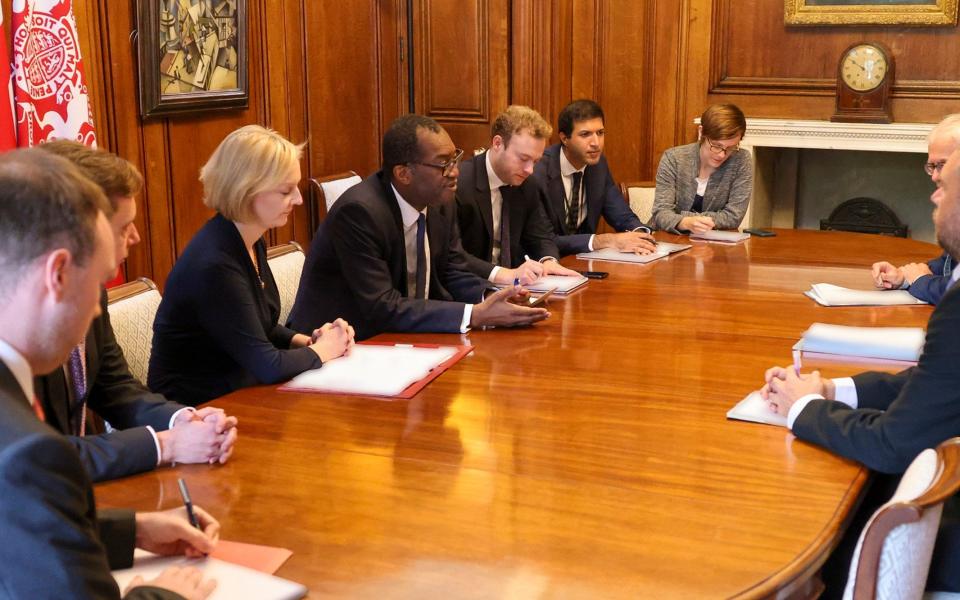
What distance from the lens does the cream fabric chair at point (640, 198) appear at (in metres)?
5.76

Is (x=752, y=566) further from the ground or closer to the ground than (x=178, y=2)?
closer to the ground

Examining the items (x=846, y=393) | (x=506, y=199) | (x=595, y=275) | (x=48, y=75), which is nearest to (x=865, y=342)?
(x=846, y=393)

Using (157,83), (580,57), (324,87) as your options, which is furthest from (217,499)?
(580,57)

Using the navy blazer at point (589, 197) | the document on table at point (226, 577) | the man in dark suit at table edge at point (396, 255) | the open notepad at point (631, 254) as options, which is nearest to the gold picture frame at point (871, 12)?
the navy blazer at point (589, 197)

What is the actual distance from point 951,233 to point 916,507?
2.34 ft

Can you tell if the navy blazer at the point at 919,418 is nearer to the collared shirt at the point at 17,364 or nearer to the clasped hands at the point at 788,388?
the clasped hands at the point at 788,388

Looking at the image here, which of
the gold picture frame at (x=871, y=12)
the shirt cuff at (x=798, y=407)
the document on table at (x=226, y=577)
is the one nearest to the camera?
the document on table at (x=226, y=577)

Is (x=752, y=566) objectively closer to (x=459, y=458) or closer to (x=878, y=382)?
(x=459, y=458)

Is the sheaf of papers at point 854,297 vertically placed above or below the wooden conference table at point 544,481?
below

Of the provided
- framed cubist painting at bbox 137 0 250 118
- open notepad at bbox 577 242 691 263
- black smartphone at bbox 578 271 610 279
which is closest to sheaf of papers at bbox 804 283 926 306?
black smartphone at bbox 578 271 610 279

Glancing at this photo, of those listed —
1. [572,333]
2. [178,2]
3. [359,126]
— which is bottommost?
[572,333]

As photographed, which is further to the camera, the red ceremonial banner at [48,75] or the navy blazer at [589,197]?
the navy blazer at [589,197]

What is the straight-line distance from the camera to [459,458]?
204 centimetres

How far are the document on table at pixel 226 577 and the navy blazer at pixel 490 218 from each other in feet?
8.80
